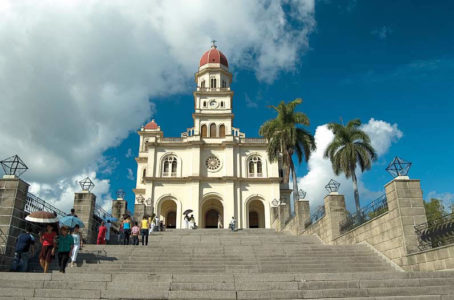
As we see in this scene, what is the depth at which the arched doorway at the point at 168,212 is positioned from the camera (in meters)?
37.3

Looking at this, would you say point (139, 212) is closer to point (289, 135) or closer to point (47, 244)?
point (289, 135)

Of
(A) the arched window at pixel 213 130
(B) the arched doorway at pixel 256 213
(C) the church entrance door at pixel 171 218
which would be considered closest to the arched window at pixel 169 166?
(C) the church entrance door at pixel 171 218

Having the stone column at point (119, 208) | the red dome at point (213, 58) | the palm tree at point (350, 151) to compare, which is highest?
the red dome at point (213, 58)

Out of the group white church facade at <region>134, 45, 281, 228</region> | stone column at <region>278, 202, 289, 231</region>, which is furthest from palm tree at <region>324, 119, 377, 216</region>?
white church facade at <region>134, 45, 281, 228</region>

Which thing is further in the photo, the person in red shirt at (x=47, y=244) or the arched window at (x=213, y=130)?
the arched window at (x=213, y=130)

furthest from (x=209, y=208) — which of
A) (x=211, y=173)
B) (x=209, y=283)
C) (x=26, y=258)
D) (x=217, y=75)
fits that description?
(x=209, y=283)

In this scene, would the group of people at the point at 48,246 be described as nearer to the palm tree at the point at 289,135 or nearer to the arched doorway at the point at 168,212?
the palm tree at the point at 289,135

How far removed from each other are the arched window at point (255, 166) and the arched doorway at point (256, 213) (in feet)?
9.71

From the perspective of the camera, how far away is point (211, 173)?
3712cm

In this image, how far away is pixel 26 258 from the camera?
34.9ft

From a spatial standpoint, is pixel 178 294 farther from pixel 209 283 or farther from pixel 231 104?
pixel 231 104

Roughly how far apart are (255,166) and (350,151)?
12854mm

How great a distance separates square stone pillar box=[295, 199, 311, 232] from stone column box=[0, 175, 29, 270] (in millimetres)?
14055

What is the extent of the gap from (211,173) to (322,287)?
2967cm
